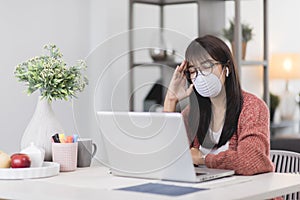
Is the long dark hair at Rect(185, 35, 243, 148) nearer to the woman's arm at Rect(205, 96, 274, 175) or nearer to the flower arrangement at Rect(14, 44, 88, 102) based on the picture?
the woman's arm at Rect(205, 96, 274, 175)

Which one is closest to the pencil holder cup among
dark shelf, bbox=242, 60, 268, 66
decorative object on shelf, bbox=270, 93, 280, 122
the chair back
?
the chair back

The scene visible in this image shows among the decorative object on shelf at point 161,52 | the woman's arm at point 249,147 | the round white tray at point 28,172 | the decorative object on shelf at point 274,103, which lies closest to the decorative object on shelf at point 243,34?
the decorative object on shelf at point 161,52

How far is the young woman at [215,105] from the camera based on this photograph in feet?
8.30

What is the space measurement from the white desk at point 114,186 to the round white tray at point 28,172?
33mm

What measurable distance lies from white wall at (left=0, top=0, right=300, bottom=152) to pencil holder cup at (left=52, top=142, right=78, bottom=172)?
2.44 feet

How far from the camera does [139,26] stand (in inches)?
185

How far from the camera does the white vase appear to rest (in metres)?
2.58

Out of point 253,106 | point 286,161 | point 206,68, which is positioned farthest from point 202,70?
point 286,161

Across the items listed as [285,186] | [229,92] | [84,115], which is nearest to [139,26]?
[84,115]

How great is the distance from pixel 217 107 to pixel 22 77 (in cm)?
82

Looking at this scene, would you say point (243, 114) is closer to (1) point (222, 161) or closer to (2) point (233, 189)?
(1) point (222, 161)

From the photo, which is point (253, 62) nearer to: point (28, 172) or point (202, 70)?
point (202, 70)

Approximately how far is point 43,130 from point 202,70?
2.28 ft

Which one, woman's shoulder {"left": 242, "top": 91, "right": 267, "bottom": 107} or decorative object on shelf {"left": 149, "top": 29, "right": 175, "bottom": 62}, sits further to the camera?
decorative object on shelf {"left": 149, "top": 29, "right": 175, "bottom": 62}
